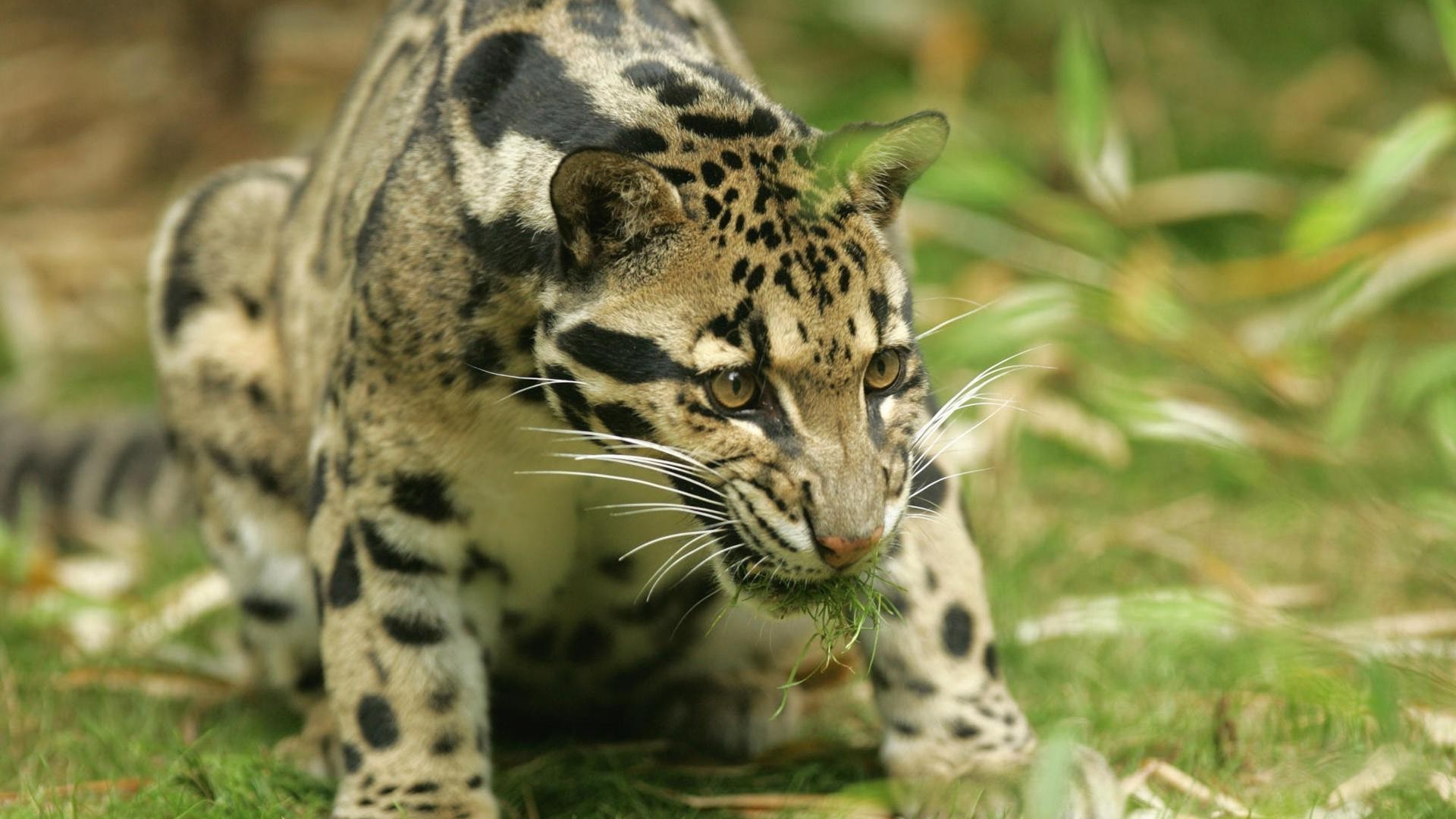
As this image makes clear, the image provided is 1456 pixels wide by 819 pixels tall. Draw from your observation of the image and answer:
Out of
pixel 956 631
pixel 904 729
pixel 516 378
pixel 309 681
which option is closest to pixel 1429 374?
pixel 956 631

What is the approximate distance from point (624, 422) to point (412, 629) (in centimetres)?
Result: 115

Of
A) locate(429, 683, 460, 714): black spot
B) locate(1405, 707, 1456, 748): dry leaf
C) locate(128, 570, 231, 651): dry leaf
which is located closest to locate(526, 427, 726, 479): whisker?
locate(429, 683, 460, 714): black spot

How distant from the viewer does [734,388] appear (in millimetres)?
4047

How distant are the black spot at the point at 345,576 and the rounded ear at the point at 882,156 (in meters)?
1.81

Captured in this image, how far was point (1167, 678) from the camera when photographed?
5.83 m

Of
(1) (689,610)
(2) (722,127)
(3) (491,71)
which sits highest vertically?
(3) (491,71)

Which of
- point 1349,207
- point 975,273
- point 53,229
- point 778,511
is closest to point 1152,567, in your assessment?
point 1349,207

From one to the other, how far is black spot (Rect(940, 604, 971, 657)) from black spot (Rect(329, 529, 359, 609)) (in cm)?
172

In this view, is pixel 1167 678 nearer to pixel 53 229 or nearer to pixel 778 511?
pixel 778 511

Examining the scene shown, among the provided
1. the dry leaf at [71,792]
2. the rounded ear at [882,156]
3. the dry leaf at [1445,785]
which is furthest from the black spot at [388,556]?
the dry leaf at [1445,785]

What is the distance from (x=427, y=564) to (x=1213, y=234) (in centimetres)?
631

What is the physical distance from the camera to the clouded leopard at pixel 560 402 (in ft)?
13.3

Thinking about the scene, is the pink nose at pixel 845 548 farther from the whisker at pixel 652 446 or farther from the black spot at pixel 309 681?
the black spot at pixel 309 681

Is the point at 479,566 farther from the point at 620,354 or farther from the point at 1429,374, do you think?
the point at 1429,374
